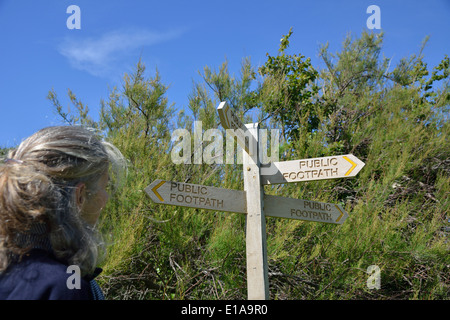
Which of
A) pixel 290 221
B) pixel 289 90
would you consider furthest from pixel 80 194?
pixel 289 90

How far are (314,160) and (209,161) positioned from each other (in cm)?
187

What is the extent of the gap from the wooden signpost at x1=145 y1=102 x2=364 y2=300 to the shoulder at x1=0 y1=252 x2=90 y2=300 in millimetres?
1636

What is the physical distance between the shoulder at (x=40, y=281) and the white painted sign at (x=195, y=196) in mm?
1433

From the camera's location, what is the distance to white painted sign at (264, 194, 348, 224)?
3.01 m

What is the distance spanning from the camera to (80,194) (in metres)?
1.13

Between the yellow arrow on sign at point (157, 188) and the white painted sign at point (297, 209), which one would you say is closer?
the yellow arrow on sign at point (157, 188)

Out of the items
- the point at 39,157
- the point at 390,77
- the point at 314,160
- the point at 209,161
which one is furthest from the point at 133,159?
the point at 390,77

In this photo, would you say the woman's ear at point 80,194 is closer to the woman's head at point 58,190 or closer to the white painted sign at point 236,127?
the woman's head at point 58,190

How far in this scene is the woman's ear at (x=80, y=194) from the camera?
1.12 metres

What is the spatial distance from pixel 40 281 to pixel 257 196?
212 centimetres

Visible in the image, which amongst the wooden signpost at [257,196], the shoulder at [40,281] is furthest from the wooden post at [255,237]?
the shoulder at [40,281]

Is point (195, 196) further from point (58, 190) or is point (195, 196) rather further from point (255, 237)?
point (58, 190)

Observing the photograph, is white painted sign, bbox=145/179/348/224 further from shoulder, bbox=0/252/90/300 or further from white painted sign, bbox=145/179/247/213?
shoulder, bbox=0/252/90/300

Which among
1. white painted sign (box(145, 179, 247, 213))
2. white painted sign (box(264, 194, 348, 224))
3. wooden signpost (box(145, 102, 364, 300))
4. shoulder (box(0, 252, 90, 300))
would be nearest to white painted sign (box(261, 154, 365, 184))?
wooden signpost (box(145, 102, 364, 300))
